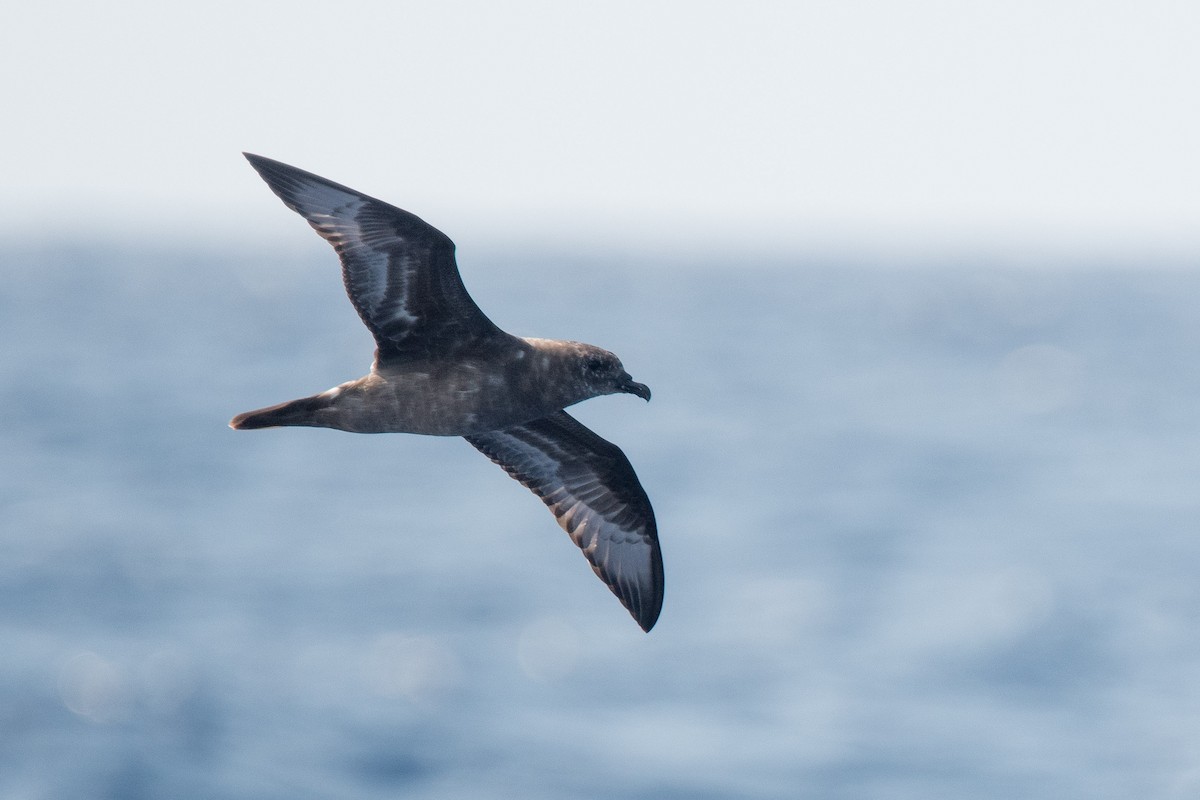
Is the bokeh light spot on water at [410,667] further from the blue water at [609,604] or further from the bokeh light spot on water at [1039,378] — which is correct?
the bokeh light spot on water at [1039,378]

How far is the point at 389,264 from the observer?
966 cm

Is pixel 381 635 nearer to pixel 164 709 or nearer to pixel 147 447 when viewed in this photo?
pixel 164 709

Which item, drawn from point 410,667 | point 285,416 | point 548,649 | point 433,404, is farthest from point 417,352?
point 548,649

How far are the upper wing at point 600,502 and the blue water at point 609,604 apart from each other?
10.1 meters

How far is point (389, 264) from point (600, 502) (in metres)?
2.83

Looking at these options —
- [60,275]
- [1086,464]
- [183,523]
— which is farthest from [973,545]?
[60,275]

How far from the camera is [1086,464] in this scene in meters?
46.7

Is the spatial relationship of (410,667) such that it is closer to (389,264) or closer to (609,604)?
(609,604)

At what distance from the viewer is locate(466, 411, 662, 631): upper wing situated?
449 inches

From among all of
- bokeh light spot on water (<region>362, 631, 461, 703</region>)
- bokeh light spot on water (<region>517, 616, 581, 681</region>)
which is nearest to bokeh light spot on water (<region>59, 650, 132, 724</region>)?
bokeh light spot on water (<region>362, 631, 461, 703</region>)

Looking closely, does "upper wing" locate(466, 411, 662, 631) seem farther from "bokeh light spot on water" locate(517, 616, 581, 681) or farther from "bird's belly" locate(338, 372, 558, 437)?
"bokeh light spot on water" locate(517, 616, 581, 681)

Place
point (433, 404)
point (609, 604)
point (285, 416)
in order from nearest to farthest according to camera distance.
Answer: point (285, 416) < point (433, 404) < point (609, 604)

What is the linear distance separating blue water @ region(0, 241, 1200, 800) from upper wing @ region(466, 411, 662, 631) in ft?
33.2

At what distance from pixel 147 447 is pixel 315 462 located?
15.5 ft
